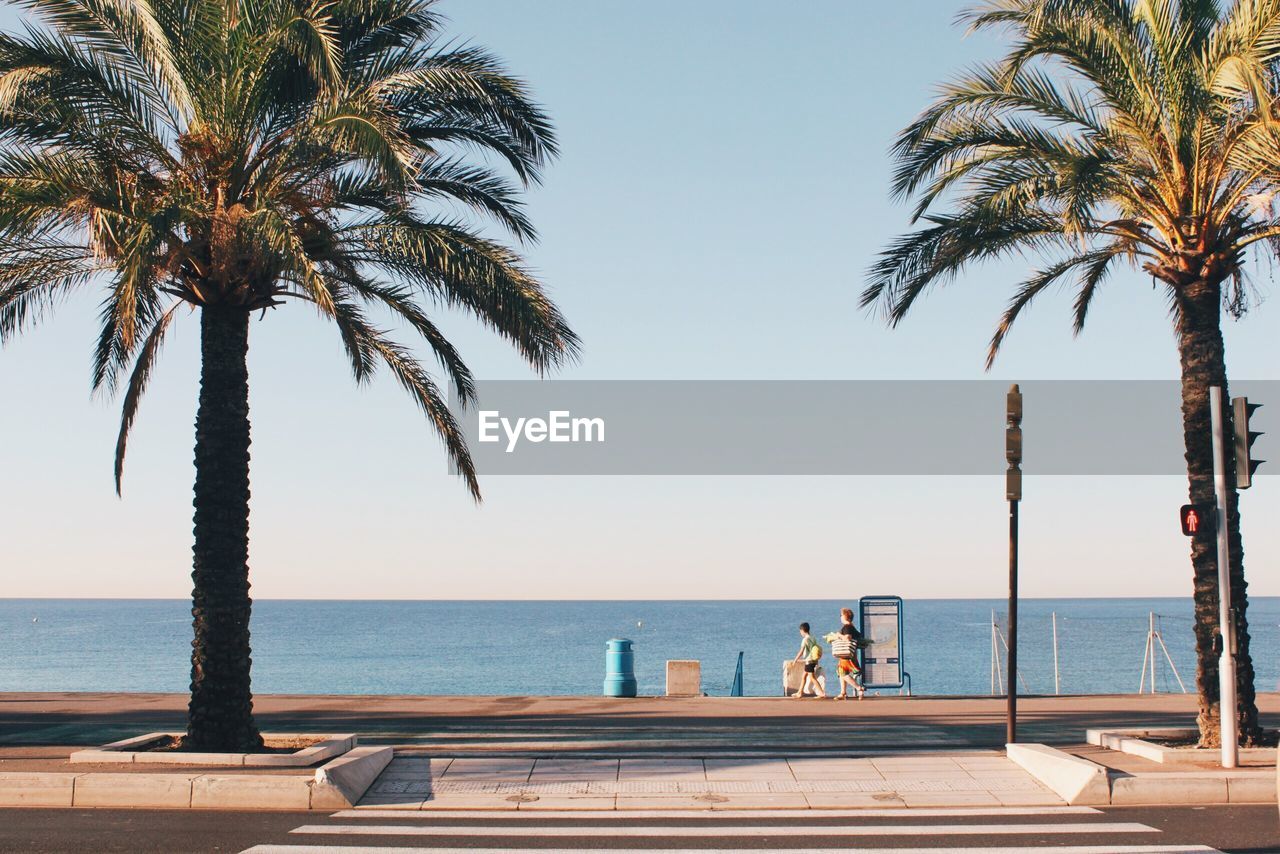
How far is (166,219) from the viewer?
11797 millimetres

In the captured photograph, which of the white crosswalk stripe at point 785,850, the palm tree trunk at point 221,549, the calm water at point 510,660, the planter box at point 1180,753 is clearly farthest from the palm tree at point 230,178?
the calm water at point 510,660

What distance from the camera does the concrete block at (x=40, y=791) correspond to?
11.3 meters

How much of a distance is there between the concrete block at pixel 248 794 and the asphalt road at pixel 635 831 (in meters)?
0.20

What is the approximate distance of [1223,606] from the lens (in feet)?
41.0

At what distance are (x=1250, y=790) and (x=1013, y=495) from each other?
12.7 feet

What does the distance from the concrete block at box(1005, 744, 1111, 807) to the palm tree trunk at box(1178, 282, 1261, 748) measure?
1.78 metres

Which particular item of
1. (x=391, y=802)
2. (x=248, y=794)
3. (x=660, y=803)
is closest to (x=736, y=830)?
(x=660, y=803)

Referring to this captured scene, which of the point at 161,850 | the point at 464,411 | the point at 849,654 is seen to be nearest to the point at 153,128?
the point at 464,411

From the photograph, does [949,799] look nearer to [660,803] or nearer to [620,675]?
[660,803]

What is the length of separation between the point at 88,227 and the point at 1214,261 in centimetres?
1168

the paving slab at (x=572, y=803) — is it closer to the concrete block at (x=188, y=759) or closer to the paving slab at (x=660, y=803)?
the paving slab at (x=660, y=803)

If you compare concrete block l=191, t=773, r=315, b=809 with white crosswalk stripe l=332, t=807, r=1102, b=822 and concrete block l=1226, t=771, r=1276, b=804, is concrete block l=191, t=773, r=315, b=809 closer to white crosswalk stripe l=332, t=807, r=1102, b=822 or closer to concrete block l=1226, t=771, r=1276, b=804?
white crosswalk stripe l=332, t=807, r=1102, b=822

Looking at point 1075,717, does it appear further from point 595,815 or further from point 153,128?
point 153,128

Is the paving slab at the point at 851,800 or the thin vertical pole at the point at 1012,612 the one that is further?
the thin vertical pole at the point at 1012,612
